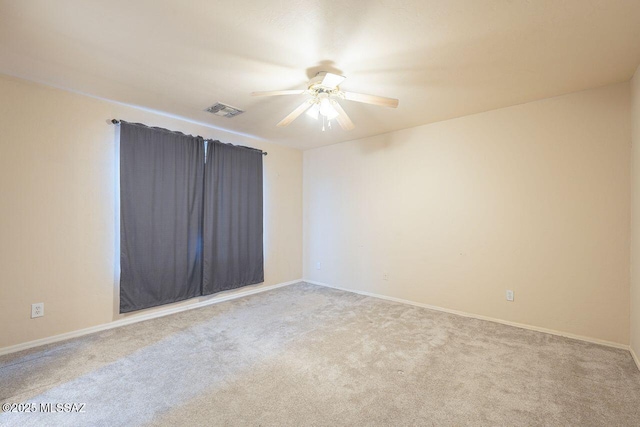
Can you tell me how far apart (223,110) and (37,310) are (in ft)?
8.86

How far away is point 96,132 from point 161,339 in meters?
2.30

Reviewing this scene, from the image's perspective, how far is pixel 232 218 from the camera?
4207 millimetres

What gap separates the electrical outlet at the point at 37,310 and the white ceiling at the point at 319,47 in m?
2.10

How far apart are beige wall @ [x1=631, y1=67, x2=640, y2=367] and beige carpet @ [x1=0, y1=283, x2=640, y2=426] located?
28 centimetres

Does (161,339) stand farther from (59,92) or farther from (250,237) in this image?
(59,92)

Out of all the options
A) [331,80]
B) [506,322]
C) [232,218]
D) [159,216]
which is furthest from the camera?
[232,218]

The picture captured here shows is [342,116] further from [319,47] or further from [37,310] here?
[37,310]

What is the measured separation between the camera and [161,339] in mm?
2801

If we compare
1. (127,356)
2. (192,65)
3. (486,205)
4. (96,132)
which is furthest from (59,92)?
(486,205)

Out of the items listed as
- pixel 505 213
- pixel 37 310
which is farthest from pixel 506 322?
pixel 37 310

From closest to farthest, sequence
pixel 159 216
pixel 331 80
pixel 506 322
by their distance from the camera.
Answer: pixel 331 80 → pixel 506 322 → pixel 159 216

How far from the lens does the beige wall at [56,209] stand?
2535 millimetres

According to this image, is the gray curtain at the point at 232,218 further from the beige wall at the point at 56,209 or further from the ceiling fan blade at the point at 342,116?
the ceiling fan blade at the point at 342,116

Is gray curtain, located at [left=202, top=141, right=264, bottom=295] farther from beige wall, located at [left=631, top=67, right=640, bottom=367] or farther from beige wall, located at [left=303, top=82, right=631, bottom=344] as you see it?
beige wall, located at [left=631, top=67, right=640, bottom=367]
